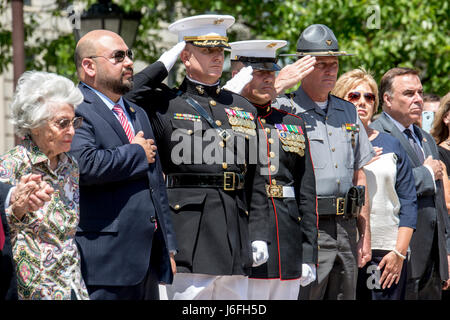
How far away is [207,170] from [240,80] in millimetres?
877

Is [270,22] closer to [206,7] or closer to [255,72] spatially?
[206,7]

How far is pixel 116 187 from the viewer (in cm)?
465

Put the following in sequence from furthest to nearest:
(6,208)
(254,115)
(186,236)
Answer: (254,115) < (186,236) < (6,208)

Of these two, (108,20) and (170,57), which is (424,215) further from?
(108,20)

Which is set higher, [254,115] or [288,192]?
[254,115]

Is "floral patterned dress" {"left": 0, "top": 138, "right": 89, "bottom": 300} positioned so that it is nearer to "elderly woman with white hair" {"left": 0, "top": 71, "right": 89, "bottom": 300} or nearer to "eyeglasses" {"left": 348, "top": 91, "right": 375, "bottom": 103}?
"elderly woman with white hair" {"left": 0, "top": 71, "right": 89, "bottom": 300}

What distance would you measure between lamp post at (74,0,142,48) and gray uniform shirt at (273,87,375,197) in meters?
3.31

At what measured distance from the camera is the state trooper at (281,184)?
18.8 feet

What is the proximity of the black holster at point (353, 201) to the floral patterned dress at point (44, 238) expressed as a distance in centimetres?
241

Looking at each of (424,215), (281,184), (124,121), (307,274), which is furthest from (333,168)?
(124,121)

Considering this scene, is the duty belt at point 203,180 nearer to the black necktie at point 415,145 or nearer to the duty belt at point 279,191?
the duty belt at point 279,191

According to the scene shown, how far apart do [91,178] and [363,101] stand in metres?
3.16
